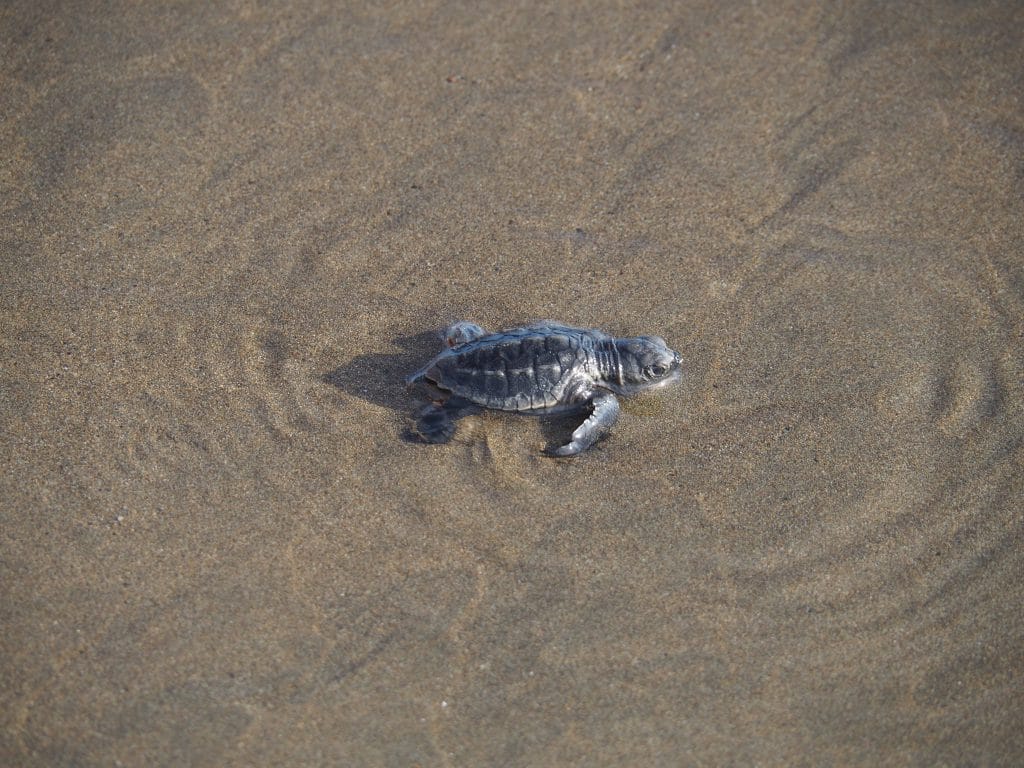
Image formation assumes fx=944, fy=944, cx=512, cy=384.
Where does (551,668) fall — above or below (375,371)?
below

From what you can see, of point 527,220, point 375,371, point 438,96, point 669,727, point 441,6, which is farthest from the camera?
point 441,6

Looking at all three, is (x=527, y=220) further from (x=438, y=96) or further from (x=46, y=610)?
(x=46, y=610)

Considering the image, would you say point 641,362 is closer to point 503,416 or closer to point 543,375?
point 543,375

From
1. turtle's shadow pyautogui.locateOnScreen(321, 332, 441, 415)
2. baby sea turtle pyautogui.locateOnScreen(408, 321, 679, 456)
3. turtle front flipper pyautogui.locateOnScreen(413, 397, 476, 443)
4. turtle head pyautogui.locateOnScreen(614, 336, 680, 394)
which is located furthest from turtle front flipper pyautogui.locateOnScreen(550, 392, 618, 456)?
turtle's shadow pyautogui.locateOnScreen(321, 332, 441, 415)

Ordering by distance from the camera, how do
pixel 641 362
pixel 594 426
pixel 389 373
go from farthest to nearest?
pixel 389 373 → pixel 641 362 → pixel 594 426

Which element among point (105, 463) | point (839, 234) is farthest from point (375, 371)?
point (839, 234)

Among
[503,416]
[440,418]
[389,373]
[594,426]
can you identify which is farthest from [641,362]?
[389,373]

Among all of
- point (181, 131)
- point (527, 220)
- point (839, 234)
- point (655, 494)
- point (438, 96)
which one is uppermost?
point (181, 131)
